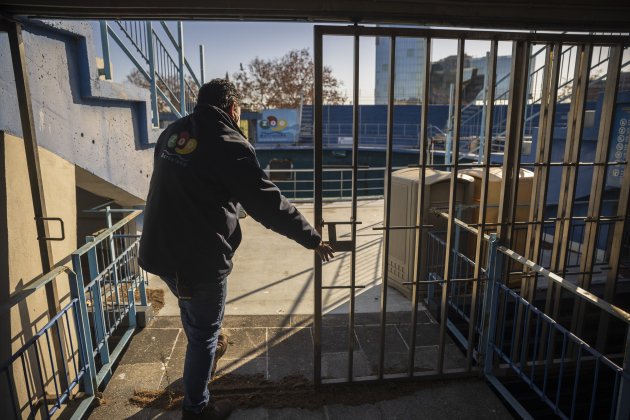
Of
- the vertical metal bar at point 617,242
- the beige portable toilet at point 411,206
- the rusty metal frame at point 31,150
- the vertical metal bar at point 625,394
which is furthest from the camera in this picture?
the beige portable toilet at point 411,206

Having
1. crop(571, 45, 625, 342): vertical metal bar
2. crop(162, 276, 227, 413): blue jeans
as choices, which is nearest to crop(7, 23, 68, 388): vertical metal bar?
crop(162, 276, 227, 413): blue jeans

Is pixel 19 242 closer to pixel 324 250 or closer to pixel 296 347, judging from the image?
pixel 324 250

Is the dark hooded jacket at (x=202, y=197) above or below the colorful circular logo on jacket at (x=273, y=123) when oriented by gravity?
below

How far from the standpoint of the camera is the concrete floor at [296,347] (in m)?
3.09

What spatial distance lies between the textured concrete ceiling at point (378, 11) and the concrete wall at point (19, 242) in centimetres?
103

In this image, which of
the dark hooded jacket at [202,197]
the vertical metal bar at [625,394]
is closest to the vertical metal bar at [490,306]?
the vertical metal bar at [625,394]

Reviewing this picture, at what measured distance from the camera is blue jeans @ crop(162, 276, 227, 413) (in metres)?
2.61

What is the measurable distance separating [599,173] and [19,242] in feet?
14.9

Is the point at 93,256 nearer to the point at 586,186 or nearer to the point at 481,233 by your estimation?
the point at 481,233

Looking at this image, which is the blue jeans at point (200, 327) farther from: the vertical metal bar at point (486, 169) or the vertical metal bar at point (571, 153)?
the vertical metal bar at point (571, 153)

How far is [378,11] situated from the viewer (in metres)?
2.75

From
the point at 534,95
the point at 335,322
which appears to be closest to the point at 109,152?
the point at 335,322

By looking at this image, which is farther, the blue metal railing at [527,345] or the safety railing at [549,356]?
the blue metal railing at [527,345]

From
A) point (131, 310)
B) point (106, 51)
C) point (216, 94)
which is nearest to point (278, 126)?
point (106, 51)
